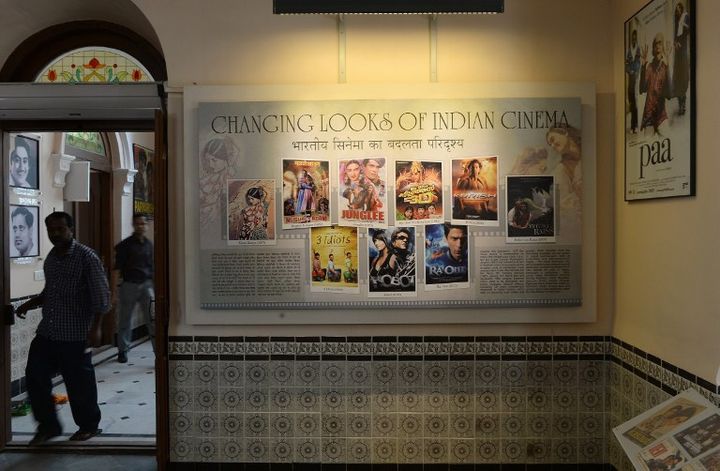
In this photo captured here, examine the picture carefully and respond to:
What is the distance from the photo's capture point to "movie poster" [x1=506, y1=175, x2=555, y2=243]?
360 centimetres

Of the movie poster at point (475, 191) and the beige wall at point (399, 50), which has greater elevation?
the beige wall at point (399, 50)

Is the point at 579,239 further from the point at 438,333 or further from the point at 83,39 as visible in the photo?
the point at 83,39

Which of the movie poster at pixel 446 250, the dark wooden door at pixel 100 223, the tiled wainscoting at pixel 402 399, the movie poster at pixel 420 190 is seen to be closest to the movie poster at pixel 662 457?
the tiled wainscoting at pixel 402 399

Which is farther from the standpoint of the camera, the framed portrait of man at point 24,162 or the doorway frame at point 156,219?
the framed portrait of man at point 24,162

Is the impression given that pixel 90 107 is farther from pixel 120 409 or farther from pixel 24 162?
pixel 120 409

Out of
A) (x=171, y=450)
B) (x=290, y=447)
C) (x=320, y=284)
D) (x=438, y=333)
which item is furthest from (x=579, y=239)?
(x=171, y=450)

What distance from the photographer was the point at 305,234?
363 cm

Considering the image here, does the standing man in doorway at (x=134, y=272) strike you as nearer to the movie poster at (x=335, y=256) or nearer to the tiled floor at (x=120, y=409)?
the tiled floor at (x=120, y=409)

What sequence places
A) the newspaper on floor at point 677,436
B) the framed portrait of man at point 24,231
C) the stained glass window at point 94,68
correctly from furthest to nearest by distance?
the framed portrait of man at point 24,231 < the stained glass window at point 94,68 < the newspaper on floor at point 677,436

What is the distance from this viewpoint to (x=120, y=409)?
513 centimetres

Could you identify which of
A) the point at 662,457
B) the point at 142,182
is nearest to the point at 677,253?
the point at 662,457

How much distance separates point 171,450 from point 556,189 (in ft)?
9.57

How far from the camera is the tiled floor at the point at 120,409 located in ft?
14.4

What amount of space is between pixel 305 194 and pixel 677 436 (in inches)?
91.1
